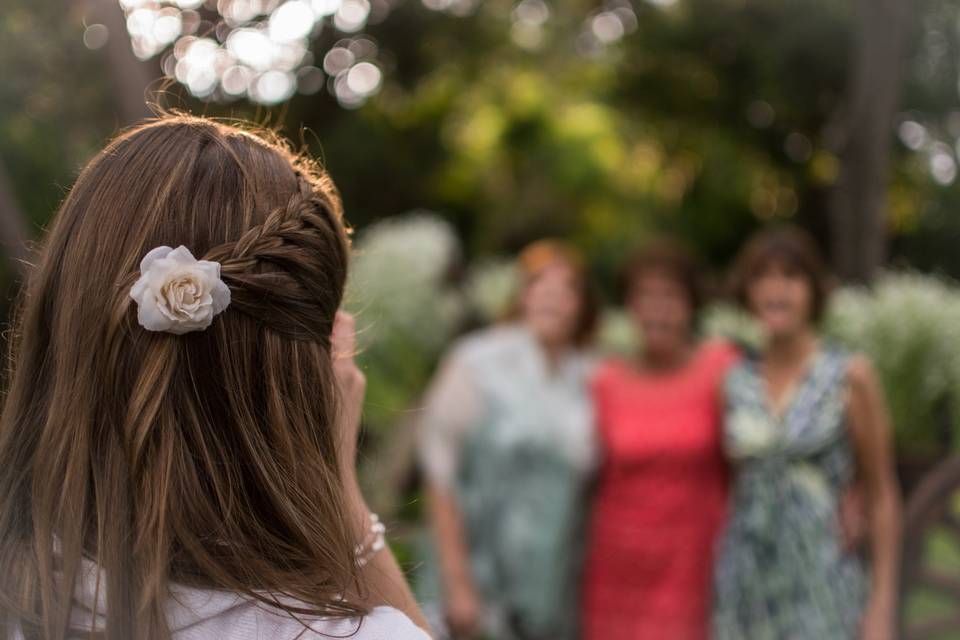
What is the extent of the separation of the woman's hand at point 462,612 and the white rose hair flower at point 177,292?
2320 millimetres

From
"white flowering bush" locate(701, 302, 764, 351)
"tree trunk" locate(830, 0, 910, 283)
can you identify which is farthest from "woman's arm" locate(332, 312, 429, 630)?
"tree trunk" locate(830, 0, 910, 283)

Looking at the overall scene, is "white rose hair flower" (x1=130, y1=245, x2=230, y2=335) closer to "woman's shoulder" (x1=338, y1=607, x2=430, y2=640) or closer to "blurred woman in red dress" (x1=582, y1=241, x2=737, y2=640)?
"woman's shoulder" (x1=338, y1=607, x2=430, y2=640)

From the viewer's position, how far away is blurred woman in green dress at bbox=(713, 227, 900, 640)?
266 cm

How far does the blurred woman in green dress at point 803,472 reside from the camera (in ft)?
8.71

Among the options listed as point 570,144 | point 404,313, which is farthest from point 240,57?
point 570,144

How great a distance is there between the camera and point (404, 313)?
14.8 feet

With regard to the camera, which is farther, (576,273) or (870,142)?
(870,142)

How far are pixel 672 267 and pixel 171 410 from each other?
2.24 meters

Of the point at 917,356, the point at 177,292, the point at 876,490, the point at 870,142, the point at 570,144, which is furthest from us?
the point at 570,144

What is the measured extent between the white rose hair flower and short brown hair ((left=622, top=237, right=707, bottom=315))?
7.26 ft

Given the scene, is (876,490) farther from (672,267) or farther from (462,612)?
(462,612)

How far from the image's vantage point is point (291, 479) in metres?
1.03

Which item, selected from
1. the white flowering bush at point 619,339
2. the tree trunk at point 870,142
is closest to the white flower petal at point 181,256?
the white flowering bush at point 619,339

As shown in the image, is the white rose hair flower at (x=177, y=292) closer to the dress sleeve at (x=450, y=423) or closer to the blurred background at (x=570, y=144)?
the blurred background at (x=570, y=144)
